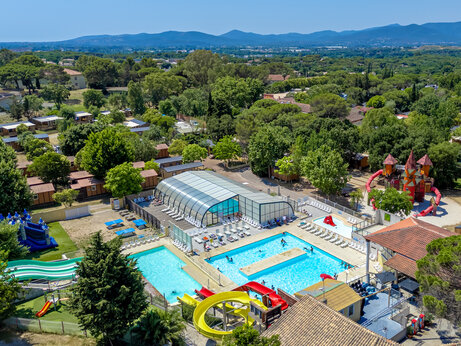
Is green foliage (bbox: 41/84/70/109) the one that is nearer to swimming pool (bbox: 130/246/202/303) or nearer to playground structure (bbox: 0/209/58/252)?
playground structure (bbox: 0/209/58/252)

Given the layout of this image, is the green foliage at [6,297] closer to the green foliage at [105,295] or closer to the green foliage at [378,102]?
the green foliage at [105,295]

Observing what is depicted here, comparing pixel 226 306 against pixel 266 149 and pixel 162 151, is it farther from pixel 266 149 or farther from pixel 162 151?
pixel 162 151

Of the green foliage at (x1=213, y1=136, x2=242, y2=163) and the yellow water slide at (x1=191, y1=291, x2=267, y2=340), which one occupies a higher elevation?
the green foliage at (x1=213, y1=136, x2=242, y2=163)

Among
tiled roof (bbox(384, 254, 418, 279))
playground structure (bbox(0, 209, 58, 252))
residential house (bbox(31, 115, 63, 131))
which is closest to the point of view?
tiled roof (bbox(384, 254, 418, 279))

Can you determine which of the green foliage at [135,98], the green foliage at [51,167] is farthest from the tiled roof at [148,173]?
the green foliage at [135,98]

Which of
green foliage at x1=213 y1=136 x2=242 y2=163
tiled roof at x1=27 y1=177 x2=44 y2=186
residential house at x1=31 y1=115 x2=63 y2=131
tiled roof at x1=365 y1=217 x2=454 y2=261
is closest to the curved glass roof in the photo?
green foliage at x1=213 y1=136 x2=242 y2=163

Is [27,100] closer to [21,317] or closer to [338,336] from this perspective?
[21,317]

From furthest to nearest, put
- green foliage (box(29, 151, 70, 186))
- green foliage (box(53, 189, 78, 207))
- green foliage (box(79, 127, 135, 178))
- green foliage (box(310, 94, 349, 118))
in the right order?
1. green foliage (box(310, 94, 349, 118))
2. green foliage (box(79, 127, 135, 178))
3. green foliage (box(29, 151, 70, 186))
4. green foliage (box(53, 189, 78, 207))

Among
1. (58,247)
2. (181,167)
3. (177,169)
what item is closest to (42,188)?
(58,247)
